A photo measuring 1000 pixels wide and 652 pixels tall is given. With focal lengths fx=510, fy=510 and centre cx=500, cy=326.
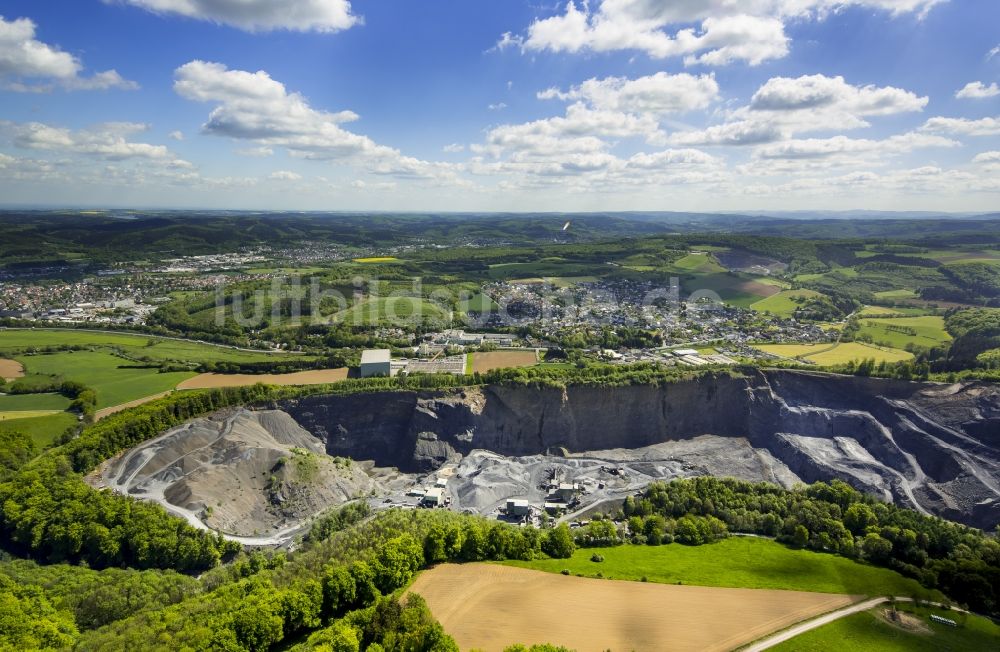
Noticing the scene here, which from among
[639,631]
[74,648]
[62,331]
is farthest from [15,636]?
[62,331]

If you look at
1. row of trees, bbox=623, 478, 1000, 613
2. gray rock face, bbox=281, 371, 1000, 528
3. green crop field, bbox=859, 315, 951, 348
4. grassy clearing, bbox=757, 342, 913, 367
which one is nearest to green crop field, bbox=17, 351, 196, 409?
gray rock face, bbox=281, 371, 1000, 528

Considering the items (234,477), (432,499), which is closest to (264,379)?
(234,477)

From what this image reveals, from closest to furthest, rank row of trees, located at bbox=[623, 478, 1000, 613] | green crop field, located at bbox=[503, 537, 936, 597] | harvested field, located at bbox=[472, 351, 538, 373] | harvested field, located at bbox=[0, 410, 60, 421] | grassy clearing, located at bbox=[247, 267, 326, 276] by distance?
1. row of trees, located at bbox=[623, 478, 1000, 613]
2. green crop field, located at bbox=[503, 537, 936, 597]
3. harvested field, located at bbox=[0, 410, 60, 421]
4. harvested field, located at bbox=[472, 351, 538, 373]
5. grassy clearing, located at bbox=[247, 267, 326, 276]

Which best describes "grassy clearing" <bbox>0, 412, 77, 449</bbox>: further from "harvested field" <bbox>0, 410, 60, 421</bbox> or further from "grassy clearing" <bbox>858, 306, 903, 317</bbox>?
"grassy clearing" <bbox>858, 306, 903, 317</bbox>

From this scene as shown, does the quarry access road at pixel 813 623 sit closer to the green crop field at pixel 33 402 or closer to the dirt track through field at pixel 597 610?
the dirt track through field at pixel 597 610

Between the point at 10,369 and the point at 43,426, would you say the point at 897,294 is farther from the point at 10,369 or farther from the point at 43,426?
the point at 10,369

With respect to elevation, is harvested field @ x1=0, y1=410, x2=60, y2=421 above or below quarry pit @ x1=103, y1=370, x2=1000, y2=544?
above
